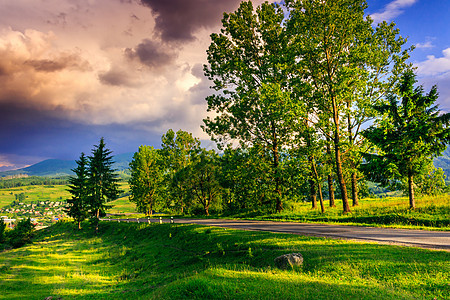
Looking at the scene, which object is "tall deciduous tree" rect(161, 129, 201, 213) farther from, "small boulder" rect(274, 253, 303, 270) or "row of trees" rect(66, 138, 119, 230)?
"small boulder" rect(274, 253, 303, 270)

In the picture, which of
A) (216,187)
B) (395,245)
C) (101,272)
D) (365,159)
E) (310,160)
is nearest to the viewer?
(395,245)

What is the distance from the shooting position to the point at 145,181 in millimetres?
46938

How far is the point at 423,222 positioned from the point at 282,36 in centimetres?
2036

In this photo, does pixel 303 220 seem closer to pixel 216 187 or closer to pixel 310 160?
pixel 310 160

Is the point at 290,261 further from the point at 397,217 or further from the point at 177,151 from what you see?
the point at 177,151

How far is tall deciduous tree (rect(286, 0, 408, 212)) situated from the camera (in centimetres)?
1978

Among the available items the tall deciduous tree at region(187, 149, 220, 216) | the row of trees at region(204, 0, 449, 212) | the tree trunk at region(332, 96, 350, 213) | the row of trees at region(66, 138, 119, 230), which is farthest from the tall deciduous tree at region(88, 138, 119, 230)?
the tree trunk at region(332, 96, 350, 213)

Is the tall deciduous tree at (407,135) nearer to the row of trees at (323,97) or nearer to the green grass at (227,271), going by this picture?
the row of trees at (323,97)

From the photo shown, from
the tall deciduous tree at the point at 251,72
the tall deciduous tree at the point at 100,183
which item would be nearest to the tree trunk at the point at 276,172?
the tall deciduous tree at the point at 251,72

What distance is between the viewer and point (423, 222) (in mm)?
14703

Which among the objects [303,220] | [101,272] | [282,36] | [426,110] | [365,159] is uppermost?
[282,36]

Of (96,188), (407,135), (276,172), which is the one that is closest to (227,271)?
(276,172)

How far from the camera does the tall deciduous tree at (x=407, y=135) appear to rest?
1777cm

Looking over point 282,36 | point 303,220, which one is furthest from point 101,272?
point 282,36
